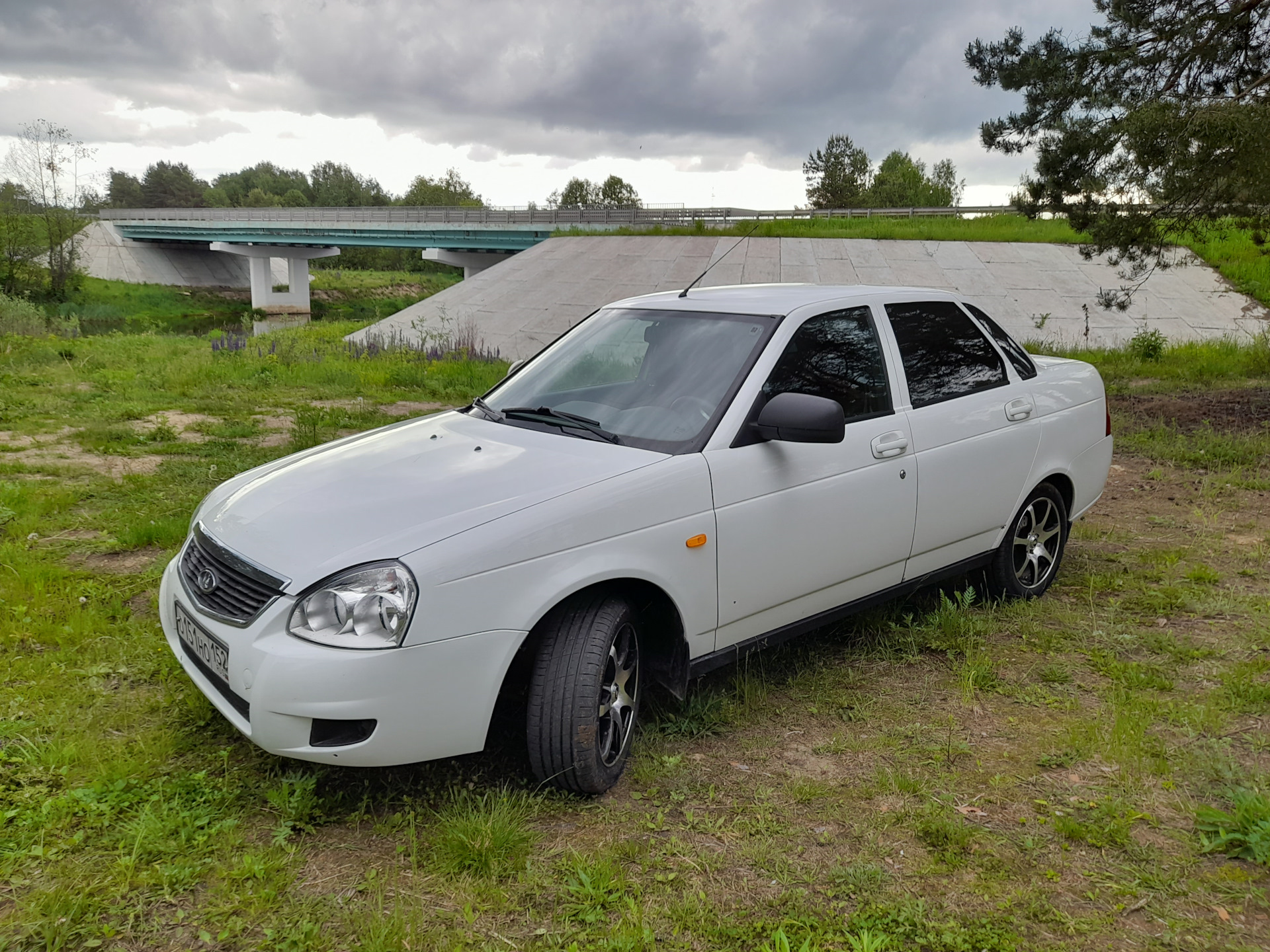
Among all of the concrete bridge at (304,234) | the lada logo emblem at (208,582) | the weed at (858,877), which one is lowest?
the weed at (858,877)

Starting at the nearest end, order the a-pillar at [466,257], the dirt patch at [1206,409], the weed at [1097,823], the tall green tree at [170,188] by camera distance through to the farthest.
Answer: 1. the weed at [1097,823]
2. the dirt patch at [1206,409]
3. the a-pillar at [466,257]
4. the tall green tree at [170,188]

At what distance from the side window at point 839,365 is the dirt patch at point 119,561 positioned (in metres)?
4.08

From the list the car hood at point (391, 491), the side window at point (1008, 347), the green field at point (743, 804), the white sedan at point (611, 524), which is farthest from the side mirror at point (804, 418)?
the side window at point (1008, 347)

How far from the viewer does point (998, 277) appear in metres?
25.2

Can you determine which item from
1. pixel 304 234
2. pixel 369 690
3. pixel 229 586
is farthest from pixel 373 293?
pixel 369 690

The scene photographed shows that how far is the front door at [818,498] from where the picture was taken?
3650 mm

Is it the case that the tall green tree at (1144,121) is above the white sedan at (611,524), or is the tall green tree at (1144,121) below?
above

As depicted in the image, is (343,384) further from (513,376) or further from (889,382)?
(889,382)

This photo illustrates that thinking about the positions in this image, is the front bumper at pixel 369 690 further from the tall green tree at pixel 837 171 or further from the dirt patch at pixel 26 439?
the tall green tree at pixel 837 171

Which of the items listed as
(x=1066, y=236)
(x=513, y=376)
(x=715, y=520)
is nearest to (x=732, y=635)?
(x=715, y=520)

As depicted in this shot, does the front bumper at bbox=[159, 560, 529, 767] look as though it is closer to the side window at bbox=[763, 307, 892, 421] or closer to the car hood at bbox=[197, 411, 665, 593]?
the car hood at bbox=[197, 411, 665, 593]

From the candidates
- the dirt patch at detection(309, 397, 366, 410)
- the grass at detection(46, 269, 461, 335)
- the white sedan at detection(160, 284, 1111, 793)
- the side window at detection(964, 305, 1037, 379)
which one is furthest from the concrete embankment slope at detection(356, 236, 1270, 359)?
the white sedan at detection(160, 284, 1111, 793)

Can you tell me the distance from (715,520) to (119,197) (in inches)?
5694

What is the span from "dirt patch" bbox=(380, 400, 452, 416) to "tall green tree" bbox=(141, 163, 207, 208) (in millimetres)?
132927
